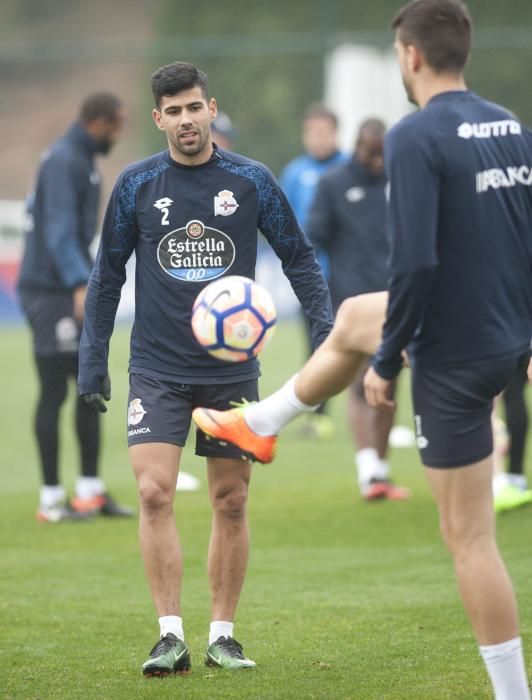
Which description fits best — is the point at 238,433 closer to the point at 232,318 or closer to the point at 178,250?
the point at 232,318

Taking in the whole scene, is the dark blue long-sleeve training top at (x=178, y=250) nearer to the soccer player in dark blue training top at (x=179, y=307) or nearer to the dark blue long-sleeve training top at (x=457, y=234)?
the soccer player in dark blue training top at (x=179, y=307)

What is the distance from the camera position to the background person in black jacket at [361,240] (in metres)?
9.28

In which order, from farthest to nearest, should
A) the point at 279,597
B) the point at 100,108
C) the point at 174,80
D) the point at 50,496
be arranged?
1. the point at 50,496
2. the point at 100,108
3. the point at 279,597
4. the point at 174,80

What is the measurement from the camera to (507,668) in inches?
165

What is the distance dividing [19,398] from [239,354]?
10.1 metres

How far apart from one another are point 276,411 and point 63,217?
4339mm

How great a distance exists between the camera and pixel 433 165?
4051mm

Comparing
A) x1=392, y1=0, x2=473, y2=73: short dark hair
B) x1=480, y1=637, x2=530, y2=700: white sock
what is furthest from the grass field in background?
x1=392, y1=0, x2=473, y2=73: short dark hair

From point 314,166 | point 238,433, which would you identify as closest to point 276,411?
point 238,433

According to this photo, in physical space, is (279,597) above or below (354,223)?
below

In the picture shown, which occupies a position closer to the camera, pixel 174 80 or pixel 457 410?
pixel 457 410

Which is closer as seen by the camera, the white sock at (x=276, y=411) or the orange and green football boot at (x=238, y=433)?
the white sock at (x=276, y=411)

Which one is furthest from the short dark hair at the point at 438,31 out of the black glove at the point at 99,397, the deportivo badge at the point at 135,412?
the black glove at the point at 99,397

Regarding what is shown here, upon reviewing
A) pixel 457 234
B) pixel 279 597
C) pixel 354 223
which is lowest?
pixel 279 597
